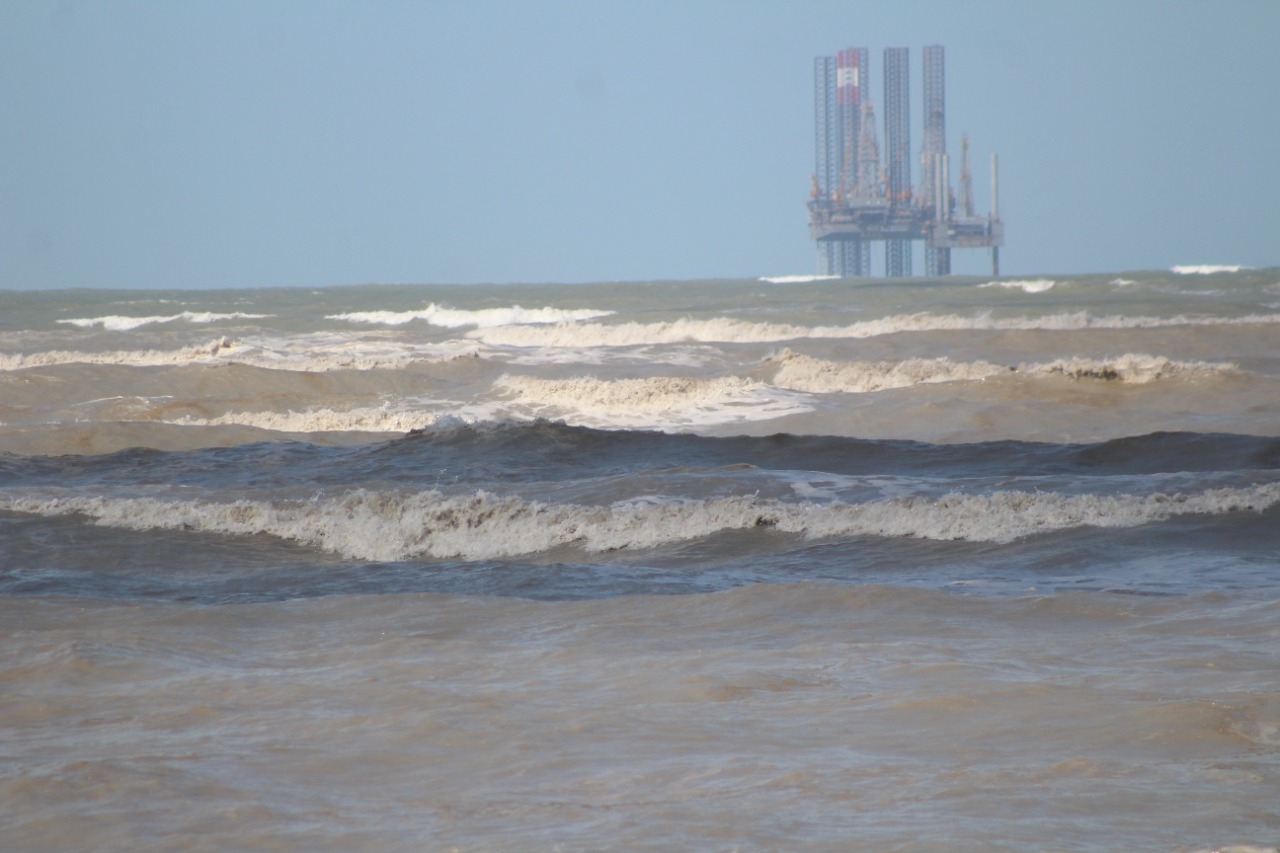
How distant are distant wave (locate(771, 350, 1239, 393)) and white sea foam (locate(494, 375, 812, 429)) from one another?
1.43 m

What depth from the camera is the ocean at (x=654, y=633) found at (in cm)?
328

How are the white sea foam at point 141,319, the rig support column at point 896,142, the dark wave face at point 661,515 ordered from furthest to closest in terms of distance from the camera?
the rig support column at point 896,142, the white sea foam at point 141,319, the dark wave face at point 661,515

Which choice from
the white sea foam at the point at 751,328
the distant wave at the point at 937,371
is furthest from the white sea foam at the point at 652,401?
the white sea foam at the point at 751,328

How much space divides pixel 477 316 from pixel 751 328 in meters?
17.6

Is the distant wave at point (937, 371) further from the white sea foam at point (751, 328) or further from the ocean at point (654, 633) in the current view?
the white sea foam at point (751, 328)

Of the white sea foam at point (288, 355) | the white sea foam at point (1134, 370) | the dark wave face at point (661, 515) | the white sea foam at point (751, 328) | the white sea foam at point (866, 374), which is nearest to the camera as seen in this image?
the dark wave face at point (661, 515)

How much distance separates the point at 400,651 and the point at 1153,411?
1267cm

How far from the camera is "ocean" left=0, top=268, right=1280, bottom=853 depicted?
3.28 meters

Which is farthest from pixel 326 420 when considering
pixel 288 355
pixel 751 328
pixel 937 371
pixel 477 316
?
pixel 477 316

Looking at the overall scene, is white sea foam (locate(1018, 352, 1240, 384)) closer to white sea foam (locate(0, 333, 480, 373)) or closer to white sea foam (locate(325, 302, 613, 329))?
white sea foam (locate(0, 333, 480, 373))

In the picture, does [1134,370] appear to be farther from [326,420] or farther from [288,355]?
[288,355]

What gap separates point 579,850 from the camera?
2975 mm

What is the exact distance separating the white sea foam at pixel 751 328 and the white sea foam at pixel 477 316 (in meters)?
8.01

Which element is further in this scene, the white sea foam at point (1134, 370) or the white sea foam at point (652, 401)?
the white sea foam at point (1134, 370)
